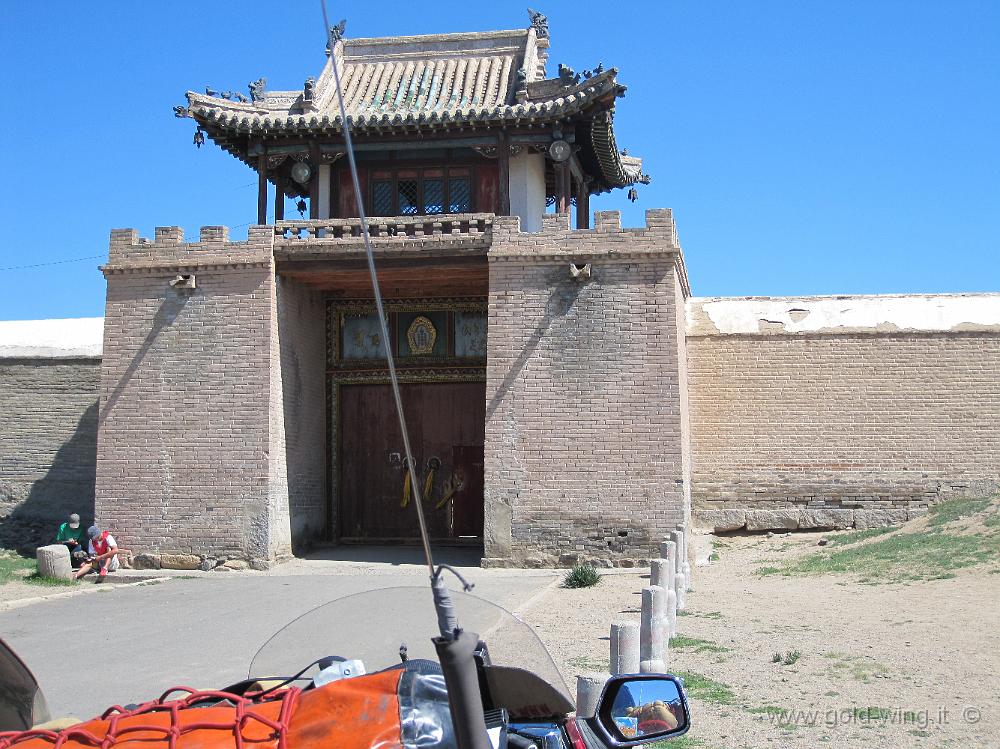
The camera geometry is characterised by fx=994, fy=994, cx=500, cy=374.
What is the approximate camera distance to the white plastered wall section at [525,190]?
17422mm

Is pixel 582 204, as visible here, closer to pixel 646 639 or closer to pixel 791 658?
pixel 791 658

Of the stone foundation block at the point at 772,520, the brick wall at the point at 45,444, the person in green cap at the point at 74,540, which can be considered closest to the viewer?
the person in green cap at the point at 74,540

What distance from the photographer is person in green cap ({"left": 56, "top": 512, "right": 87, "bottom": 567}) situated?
Answer: 16.1 m

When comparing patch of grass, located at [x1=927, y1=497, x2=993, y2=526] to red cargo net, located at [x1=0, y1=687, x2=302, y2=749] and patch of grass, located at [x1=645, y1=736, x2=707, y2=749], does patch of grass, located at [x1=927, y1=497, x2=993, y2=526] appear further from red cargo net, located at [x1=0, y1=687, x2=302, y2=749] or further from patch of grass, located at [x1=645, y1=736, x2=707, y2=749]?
red cargo net, located at [x1=0, y1=687, x2=302, y2=749]

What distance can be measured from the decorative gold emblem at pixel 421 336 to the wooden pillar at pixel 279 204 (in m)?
3.11

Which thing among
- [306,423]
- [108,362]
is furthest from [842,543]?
[108,362]

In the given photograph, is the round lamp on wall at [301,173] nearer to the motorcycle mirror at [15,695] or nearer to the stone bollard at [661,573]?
the stone bollard at [661,573]

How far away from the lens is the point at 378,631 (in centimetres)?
308

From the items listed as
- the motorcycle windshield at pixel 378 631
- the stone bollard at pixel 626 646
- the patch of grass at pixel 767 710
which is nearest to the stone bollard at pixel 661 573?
the patch of grass at pixel 767 710

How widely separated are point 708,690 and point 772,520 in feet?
38.1

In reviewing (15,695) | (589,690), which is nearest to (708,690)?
(589,690)

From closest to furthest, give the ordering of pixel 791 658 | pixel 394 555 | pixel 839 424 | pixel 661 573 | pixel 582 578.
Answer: pixel 791 658
pixel 661 573
pixel 582 578
pixel 394 555
pixel 839 424

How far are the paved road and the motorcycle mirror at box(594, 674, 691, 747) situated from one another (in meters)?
5.36

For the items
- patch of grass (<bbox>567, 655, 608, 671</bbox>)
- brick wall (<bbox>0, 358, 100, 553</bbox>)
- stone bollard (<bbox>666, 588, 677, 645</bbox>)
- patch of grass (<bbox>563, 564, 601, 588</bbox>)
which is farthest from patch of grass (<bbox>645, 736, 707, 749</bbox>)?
brick wall (<bbox>0, 358, 100, 553</bbox>)
